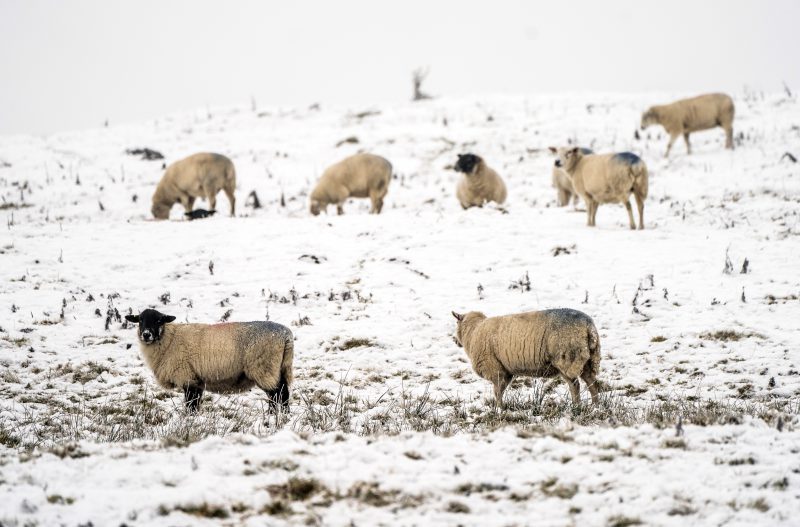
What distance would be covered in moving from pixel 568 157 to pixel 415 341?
291 inches

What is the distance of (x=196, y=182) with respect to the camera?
18.4m

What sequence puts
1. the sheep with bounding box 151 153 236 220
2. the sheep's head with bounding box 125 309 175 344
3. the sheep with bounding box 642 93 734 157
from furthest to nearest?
the sheep with bounding box 642 93 734 157 < the sheep with bounding box 151 153 236 220 < the sheep's head with bounding box 125 309 175 344

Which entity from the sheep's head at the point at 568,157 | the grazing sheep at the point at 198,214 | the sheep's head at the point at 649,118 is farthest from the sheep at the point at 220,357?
the sheep's head at the point at 649,118

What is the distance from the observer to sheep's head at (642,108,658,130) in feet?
70.5

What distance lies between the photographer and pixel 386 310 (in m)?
10.8

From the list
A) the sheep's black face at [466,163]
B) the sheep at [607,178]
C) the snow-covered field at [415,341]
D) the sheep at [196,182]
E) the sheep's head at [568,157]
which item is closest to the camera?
the snow-covered field at [415,341]

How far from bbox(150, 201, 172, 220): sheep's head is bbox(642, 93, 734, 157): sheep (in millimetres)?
15147

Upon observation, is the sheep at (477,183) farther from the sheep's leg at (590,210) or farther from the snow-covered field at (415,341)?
the sheep's leg at (590,210)

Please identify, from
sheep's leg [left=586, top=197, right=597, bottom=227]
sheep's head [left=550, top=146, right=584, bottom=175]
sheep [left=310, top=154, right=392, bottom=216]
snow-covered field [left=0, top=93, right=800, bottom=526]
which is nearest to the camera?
snow-covered field [left=0, top=93, right=800, bottom=526]

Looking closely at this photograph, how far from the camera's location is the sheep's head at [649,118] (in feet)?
70.5

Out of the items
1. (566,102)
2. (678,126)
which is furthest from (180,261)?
(566,102)

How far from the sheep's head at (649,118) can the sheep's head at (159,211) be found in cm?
1510

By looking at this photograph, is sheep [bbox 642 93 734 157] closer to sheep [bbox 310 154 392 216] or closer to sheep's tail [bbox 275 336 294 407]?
sheep [bbox 310 154 392 216]

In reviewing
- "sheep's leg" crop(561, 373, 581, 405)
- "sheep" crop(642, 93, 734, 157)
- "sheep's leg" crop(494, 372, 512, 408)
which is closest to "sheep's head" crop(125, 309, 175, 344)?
"sheep's leg" crop(494, 372, 512, 408)
